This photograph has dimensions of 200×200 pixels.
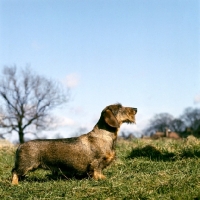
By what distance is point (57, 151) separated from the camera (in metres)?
9.09

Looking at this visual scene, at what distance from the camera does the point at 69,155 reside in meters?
9.09

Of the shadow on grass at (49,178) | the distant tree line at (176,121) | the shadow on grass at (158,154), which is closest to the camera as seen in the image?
the shadow on grass at (49,178)

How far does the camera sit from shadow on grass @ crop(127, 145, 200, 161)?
38.1ft

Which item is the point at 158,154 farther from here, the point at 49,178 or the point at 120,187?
the point at 120,187

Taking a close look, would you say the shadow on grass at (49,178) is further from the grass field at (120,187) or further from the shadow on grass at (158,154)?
the shadow on grass at (158,154)

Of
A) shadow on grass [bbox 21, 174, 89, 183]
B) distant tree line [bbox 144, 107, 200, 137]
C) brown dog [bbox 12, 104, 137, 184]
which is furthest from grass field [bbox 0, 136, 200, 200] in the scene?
distant tree line [bbox 144, 107, 200, 137]

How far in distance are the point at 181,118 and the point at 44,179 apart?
98.6 m

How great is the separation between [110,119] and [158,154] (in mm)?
3868

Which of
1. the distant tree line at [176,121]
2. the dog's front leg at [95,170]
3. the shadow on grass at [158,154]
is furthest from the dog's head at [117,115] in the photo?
the distant tree line at [176,121]

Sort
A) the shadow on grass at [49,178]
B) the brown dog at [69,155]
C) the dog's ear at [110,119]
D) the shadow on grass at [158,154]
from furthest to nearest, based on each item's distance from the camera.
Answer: the shadow on grass at [158,154] → the dog's ear at [110,119] → the shadow on grass at [49,178] → the brown dog at [69,155]

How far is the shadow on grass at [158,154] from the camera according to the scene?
1162 centimetres

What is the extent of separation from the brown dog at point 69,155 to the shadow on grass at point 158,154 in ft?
10.1

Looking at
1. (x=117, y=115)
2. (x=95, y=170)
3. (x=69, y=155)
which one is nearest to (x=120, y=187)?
(x=95, y=170)

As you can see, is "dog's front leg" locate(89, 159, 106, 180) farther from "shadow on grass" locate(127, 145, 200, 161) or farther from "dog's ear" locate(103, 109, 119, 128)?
"shadow on grass" locate(127, 145, 200, 161)
